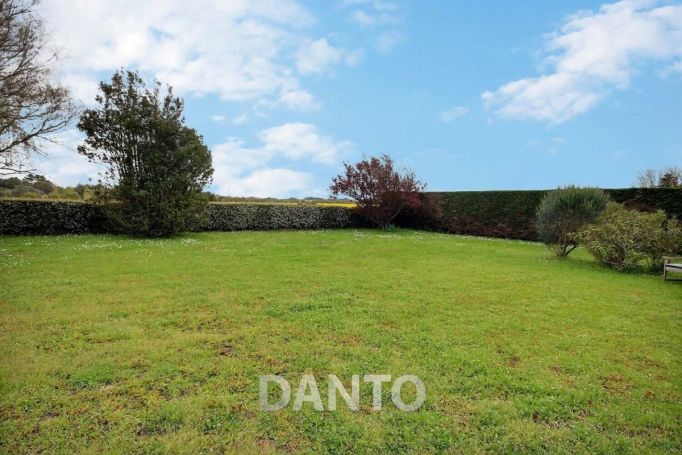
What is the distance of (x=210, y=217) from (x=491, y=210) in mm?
14693

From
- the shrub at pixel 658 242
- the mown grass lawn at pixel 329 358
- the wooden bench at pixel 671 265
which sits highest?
the shrub at pixel 658 242

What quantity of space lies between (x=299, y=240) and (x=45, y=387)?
11.8 m

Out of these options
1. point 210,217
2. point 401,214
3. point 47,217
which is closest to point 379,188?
point 401,214

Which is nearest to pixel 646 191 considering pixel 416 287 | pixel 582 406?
pixel 416 287

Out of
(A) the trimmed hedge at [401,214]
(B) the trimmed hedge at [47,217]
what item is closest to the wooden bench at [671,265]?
(A) the trimmed hedge at [401,214]

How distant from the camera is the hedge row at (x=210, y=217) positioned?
14.9 m

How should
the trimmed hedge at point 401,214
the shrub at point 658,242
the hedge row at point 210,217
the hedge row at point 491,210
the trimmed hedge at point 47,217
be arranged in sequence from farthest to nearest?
the hedge row at point 491,210 → the trimmed hedge at point 401,214 → the hedge row at point 210,217 → the trimmed hedge at point 47,217 → the shrub at point 658,242

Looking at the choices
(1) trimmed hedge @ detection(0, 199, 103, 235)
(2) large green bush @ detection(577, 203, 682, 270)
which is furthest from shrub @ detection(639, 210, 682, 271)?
(1) trimmed hedge @ detection(0, 199, 103, 235)

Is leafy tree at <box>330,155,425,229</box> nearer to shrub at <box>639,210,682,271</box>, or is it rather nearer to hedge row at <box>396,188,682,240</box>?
hedge row at <box>396,188,682,240</box>

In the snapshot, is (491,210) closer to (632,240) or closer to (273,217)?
(632,240)

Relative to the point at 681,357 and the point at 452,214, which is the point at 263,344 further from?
the point at 452,214

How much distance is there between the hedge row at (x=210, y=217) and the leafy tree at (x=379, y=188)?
1.60m

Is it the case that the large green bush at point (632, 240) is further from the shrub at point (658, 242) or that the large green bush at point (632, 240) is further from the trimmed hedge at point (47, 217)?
the trimmed hedge at point (47, 217)

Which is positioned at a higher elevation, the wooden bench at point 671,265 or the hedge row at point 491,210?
the hedge row at point 491,210
